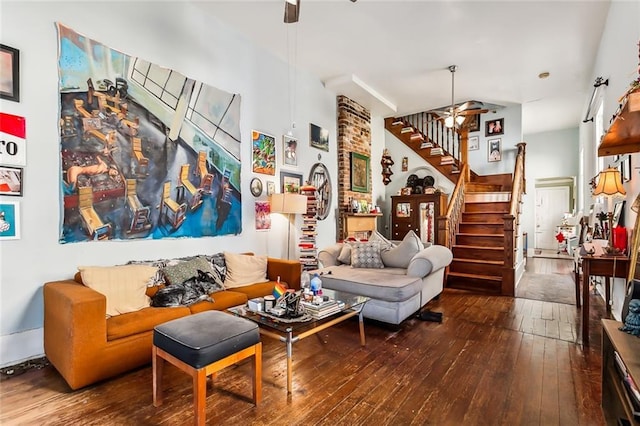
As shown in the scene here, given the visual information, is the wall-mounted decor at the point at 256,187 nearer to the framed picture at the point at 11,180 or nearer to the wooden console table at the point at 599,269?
the framed picture at the point at 11,180

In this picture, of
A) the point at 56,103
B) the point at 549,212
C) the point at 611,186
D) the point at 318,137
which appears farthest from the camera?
the point at 549,212

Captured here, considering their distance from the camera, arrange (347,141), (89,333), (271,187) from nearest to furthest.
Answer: (89,333), (271,187), (347,141)

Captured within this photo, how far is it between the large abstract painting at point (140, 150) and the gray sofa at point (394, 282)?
1531 millimetres

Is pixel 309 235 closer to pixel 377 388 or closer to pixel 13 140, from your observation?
pixel 377 388

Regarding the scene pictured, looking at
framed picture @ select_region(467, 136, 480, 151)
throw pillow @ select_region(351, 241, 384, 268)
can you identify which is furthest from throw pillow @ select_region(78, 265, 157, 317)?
framed picture @ select_region(467, 136, 480, 151)

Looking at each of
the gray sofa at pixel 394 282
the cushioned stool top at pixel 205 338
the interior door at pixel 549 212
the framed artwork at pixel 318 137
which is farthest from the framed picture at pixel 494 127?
the cushioned stool top at pixel 205 338

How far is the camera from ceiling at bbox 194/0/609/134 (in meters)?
3.71

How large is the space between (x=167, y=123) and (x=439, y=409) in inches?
140

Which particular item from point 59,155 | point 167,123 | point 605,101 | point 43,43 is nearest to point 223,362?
point 59,155

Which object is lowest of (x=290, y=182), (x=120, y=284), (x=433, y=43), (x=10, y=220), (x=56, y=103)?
(x=120, y=284)

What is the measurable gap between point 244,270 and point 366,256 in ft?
5.11

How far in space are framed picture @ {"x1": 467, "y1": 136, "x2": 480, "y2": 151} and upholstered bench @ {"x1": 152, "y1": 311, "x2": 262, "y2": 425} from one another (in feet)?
23.1

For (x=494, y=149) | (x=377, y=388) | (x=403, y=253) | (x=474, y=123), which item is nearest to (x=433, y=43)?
(x=403, y=253)

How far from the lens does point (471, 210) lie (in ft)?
21.6
